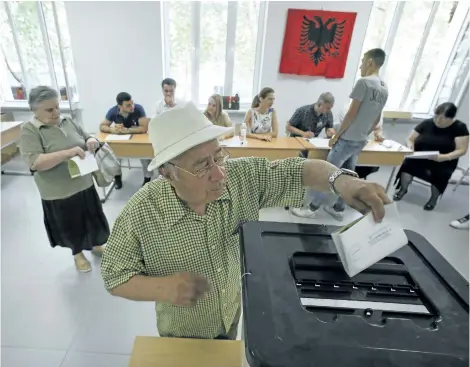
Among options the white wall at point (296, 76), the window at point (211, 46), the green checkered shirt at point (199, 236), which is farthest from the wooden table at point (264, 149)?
the green checkered shirt at point (199, 236)

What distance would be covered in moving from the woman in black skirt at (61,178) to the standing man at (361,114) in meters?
1.58

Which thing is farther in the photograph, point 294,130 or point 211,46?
point 211,46

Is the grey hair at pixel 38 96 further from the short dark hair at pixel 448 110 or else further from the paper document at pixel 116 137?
the short dark hair at pixel 448 110

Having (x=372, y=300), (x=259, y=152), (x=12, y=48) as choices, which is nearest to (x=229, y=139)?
(x=259, y=152)

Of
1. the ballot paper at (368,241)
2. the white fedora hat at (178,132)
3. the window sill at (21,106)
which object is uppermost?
the white fedora hat at (178,132)

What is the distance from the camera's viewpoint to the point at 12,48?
151 inches

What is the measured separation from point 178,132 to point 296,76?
3704 millimetres

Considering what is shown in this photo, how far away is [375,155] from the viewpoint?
3.04 metres

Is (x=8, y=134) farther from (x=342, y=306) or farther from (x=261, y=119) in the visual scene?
(x=342, y=306)

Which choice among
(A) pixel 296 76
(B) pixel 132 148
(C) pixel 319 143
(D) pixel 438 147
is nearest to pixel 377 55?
(C) pixel 319 143

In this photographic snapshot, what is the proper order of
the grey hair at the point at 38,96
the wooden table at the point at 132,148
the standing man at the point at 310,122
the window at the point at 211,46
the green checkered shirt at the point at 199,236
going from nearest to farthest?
the green checkered shirt at the point at 199,236, the grey hair at the point at 38,96, the wooden table at the point at 132,148, the standing man at the point at 310,122, the window at the point at 211,46

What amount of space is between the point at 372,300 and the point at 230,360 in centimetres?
49

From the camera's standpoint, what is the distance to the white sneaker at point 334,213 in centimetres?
292

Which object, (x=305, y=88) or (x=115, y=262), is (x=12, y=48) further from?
(x=115, y=262)
